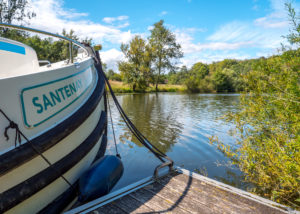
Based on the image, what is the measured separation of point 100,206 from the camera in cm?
246

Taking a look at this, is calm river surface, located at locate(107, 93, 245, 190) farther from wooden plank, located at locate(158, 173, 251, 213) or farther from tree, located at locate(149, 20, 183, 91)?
tree, located at locate(149, 20, 183, 91)

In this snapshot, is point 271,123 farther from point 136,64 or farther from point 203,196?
point 136,64

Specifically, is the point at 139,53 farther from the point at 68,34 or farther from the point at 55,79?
the point at 55,79

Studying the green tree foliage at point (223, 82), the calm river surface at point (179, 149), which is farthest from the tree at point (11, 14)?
the green tree foliage at point (223, 82)

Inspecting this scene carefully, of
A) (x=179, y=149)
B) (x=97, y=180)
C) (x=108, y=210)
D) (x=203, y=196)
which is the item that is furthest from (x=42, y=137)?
(x=179, y=149)

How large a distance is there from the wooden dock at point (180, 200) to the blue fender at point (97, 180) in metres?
0.13

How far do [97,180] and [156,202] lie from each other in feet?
2.74

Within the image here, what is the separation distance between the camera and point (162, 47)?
37.9 meters

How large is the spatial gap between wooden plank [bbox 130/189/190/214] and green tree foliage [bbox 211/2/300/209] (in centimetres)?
160

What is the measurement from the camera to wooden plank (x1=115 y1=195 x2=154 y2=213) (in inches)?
95.9

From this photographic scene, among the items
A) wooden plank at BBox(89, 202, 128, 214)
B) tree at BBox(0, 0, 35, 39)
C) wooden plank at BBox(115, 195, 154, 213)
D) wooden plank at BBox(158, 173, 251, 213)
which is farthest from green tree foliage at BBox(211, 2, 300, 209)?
tree at BBox(0, 0, 35, 39)

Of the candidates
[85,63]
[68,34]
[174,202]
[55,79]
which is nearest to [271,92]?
[174,202]

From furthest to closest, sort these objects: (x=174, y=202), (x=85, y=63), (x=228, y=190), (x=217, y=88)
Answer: (x=217, y=88)
(x=85, y=63)
(x=228, y=190)
(x=174, y=202)

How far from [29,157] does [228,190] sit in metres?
2.63
